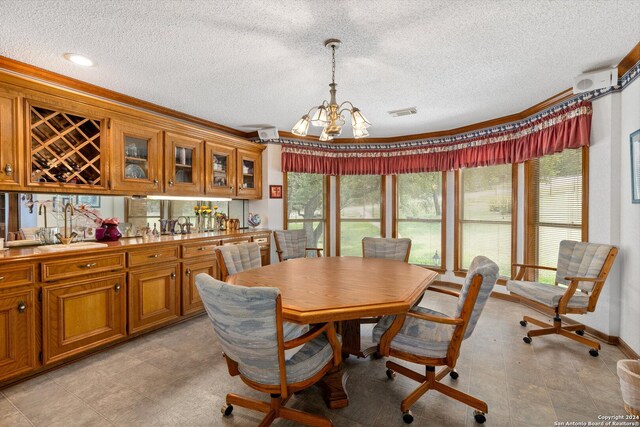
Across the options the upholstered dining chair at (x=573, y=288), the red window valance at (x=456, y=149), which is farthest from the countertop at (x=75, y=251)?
the upholstered dining chair at (x=573, y=288)

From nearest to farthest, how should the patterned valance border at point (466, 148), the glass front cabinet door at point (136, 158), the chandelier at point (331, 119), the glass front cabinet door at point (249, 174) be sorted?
1. the chandelier at point (331, 119)
2. the glass front cabinet door at point (136, 158)
3. the patterned valance border at point (466, 148)
4. the glass front cabinet door at point (249, 174)

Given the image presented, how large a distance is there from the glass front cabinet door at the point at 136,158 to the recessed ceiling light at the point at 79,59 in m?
0.57

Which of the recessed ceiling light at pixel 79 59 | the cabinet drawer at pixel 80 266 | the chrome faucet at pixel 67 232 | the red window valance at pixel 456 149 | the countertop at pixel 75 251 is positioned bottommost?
the cabinet drawer at pixel 80 266

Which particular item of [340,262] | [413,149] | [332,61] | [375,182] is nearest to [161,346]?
[340,262]

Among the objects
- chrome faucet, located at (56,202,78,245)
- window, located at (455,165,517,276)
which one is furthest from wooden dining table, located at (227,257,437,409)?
window, located at (455,165,517,276)

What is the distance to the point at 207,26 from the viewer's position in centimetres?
211

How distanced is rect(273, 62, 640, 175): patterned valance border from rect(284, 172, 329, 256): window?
A: 28cm

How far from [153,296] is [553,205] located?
4.63m

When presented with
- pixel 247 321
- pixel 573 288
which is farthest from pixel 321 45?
pixel 573 288

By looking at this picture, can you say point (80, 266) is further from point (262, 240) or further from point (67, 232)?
point (262, 240)

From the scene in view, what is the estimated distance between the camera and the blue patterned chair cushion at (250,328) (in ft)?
4.47

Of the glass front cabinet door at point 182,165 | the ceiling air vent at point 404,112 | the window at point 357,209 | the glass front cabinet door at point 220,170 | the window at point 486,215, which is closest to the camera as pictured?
the glass front cabinet door at point 182,165

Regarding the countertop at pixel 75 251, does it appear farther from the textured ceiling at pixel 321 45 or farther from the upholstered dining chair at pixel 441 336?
the upholstered dining chair at pixel 441 336

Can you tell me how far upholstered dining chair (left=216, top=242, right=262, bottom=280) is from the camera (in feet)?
8.75
